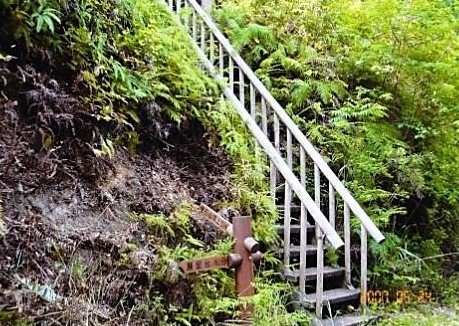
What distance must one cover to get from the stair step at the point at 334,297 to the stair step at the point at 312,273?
0.40 feet

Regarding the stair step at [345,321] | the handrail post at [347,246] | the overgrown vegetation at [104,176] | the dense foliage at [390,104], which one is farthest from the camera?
the dense foliage at [390,104]

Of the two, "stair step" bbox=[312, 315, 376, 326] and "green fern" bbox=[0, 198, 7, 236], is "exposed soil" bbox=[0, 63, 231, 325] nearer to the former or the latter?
"green fern" bbox=[0, 198, 7, 236]

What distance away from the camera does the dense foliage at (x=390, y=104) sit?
469 cm

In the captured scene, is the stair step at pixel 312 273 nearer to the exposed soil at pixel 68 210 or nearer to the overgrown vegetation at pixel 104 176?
the overgrown vegetation at pixel 104 176

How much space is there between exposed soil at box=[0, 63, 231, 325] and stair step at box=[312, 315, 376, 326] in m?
0.99

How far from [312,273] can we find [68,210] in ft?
6.31

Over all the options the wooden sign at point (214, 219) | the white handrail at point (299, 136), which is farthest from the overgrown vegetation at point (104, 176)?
the white handrail at point (299, 136)

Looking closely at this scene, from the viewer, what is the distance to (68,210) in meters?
2.90

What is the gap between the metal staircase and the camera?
11.9ft

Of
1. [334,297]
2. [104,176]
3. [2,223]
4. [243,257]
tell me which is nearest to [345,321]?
[334,297]

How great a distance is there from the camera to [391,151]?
4.66 m

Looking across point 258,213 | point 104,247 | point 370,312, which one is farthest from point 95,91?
point 370,312
